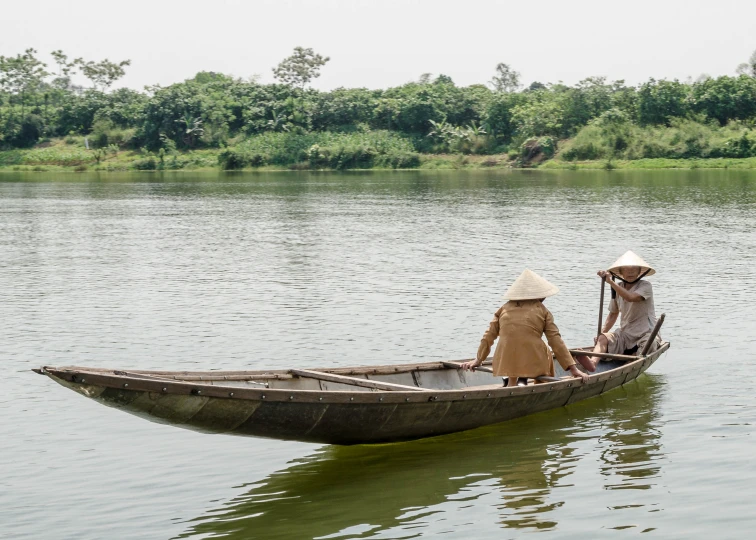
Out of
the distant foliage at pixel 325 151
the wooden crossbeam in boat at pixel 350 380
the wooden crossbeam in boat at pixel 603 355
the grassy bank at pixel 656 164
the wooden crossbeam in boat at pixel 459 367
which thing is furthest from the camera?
the distant foliage at pixel 325 151

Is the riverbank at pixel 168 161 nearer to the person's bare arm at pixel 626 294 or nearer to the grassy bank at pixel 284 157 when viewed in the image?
the grassy bank at pixel 284 157

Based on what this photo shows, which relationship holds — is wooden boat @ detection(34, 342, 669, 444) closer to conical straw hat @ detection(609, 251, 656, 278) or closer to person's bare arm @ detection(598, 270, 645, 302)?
person's bare arm @ detection(598, 270, 645, 302)

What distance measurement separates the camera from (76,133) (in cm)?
9431

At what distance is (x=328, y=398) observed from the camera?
8.98 m

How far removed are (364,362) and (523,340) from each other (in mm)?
4587

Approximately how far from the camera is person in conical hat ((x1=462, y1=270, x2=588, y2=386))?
10.3 metres

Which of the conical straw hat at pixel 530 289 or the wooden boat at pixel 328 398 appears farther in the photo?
the conical straw hat at pixel 530 289

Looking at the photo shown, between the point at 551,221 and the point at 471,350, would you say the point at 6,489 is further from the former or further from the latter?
the point at 551,221

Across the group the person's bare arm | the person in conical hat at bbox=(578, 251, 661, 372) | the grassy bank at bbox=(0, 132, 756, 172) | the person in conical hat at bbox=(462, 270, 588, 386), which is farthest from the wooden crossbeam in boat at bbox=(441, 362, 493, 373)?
the grassy bank at bbox=(0, 132, 756, 172)

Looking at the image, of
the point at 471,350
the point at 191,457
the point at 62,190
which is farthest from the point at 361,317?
the point at 62,190

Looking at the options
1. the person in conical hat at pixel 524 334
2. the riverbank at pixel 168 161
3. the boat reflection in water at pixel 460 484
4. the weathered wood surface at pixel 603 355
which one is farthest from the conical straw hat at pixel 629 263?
the riverbank at pixel 168 161

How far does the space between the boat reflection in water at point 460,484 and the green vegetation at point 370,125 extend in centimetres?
6321

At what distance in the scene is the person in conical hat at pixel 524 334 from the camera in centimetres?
1031

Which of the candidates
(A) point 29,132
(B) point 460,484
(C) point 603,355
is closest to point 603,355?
(C) point 603,355
